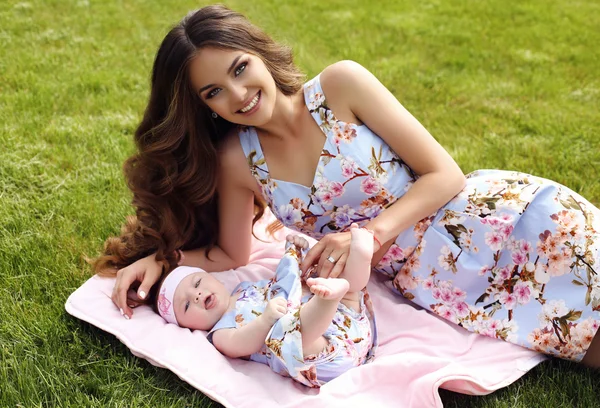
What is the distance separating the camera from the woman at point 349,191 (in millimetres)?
2422

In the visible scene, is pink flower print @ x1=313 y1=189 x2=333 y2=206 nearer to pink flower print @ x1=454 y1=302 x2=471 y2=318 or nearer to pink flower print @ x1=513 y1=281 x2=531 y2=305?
pink flower print @ x1=454 y1=302 x2=471 y2=318

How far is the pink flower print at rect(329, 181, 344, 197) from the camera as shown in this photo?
103 inches

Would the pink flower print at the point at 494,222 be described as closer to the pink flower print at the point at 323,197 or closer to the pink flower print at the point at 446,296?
the pink flower print at the point at 446,296

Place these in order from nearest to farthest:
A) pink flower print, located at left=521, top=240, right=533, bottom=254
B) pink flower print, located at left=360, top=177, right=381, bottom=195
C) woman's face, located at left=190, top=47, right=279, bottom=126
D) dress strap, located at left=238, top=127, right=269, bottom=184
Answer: woman's face, located at left=190, top=47, right=279, bottom=126 → pink flower print, located at left=521, top=240, right=533, bottom=254 → pink flower print, located at left=360, top=177, right=381, bottom=195 → dress strap, located at left=238, top=127, right=269, bottom=184


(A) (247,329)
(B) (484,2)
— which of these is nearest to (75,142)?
(A) (247,329)

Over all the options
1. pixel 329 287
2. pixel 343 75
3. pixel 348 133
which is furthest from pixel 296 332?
pixel 343 75

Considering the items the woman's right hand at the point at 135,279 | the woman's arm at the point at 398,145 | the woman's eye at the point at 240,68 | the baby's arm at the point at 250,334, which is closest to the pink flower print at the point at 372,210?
the woman's arm at the point at 398,145

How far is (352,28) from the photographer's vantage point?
653 cm

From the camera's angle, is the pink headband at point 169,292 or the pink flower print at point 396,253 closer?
the pink headband at point 169,292

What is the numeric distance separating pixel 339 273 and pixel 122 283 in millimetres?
977

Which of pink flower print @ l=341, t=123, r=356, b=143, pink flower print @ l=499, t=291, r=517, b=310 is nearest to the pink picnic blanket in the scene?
pink flower print @ l=499, t=291, r=517, b=310

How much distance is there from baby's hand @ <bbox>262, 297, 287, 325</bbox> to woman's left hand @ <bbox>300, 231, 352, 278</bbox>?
20 cm

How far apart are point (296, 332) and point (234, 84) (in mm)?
953

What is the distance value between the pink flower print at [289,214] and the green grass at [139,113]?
85 centimetres
